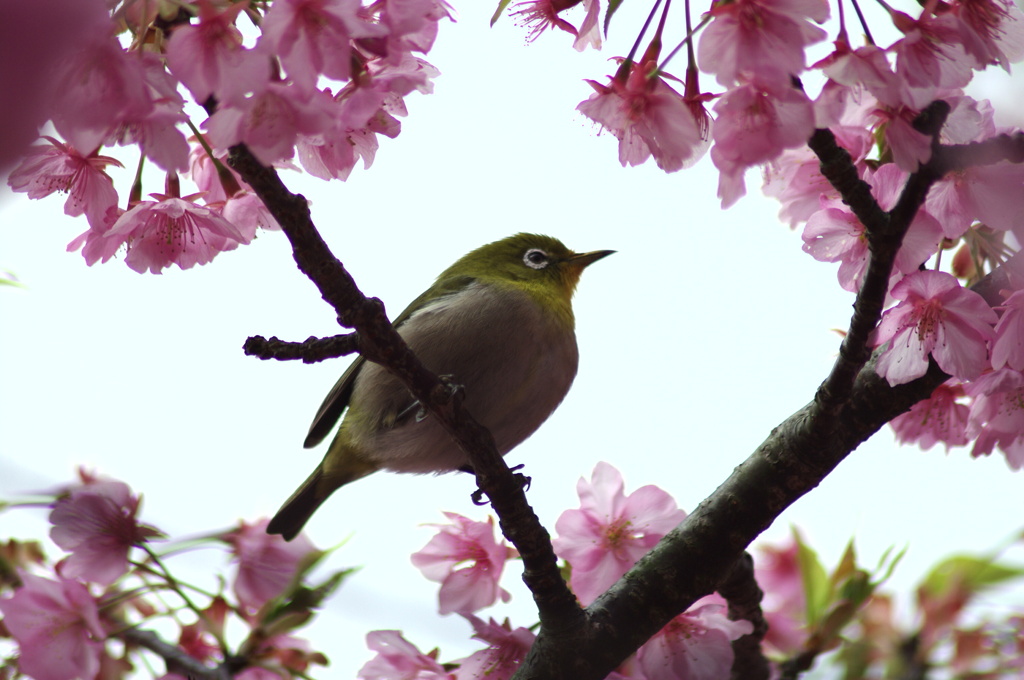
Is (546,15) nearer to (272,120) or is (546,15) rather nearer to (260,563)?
(272,120)

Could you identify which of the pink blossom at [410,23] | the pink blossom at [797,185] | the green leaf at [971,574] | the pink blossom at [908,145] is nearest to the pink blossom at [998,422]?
the pink blossom at [797,185]

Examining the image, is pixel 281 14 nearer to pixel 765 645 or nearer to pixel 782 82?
pixel 782 82

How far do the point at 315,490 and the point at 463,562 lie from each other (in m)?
1.64

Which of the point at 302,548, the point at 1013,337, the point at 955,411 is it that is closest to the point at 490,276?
the point at 302,548

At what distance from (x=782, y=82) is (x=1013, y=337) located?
0.96m

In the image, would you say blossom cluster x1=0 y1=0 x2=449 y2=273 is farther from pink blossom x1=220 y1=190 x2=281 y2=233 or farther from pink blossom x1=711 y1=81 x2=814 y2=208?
pink blossom x1=711 y1=81 x2=814 y2=208

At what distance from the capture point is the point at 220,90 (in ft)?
4.96

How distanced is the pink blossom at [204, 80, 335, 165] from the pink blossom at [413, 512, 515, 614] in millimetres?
1708

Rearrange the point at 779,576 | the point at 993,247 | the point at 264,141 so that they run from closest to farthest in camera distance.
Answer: the point at 264,141 < the point at 993,247 < the point at 779,576

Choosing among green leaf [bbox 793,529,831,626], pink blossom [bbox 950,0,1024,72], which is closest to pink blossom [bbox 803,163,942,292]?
pink blossom [bbox 950,0,1024,72]

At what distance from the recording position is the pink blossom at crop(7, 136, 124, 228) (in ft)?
6.99

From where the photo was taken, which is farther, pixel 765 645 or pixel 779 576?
pixel 779 576

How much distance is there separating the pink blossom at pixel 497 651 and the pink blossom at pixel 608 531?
0.95 feet

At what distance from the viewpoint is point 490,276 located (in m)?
4.76
